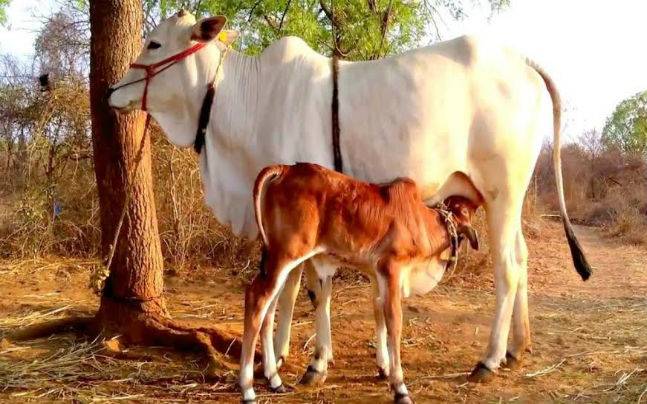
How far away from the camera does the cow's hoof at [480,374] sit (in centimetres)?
428

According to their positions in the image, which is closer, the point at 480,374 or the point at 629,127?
the point at 480,374

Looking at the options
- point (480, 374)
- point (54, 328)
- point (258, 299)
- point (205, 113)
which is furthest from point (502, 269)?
point (54, 328)

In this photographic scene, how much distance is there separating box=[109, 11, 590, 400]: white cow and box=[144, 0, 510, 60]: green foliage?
3904 mm

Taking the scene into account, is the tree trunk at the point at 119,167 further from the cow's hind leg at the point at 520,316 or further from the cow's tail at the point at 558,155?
the cow's tail at the point at 558,155

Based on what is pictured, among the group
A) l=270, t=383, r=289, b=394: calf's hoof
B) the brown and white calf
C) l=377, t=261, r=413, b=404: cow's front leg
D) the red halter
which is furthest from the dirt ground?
the red halter

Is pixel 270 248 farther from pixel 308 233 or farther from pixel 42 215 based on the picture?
pixel 42 215

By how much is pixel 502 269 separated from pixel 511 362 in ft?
2.23

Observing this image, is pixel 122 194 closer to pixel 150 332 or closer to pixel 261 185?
pixel 150 332

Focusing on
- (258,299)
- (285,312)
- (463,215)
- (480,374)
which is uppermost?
(463,215)

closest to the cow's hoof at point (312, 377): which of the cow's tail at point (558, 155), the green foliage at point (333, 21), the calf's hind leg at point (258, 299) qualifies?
the calf's hind leg at point (258, 299)

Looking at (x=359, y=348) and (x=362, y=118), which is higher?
(x=362, y=118)

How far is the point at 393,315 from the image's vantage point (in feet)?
11.8

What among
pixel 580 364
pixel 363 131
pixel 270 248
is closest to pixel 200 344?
pixel 270 248

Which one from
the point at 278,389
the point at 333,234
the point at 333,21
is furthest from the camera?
the point at 333,21
